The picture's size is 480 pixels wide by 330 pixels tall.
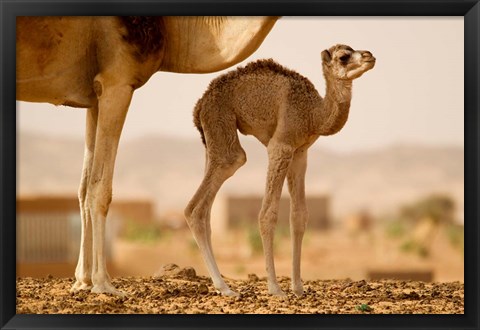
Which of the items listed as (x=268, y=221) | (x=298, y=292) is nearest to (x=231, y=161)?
(x=268, y=221)

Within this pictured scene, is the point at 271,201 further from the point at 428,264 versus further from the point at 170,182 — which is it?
the point at 170,182

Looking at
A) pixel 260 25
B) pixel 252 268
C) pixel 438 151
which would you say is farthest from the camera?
pixel 438 151

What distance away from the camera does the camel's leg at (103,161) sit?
9102mm

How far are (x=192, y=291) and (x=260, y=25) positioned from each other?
277 centimetres

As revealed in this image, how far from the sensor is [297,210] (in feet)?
31.4

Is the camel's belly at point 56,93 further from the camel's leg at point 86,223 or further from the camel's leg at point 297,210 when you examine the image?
the camel's leg at point 297,210

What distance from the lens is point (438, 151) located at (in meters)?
73.8

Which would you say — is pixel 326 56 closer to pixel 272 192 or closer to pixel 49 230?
pixel 272 192

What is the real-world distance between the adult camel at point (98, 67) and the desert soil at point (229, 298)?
0.44 meters

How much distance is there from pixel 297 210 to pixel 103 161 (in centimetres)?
195

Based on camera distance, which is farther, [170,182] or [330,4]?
[170,182]

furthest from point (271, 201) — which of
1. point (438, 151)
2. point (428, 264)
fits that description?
point (438, 151)

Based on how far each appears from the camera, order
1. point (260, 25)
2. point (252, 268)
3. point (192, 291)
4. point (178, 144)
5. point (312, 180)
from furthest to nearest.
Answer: point (178, 144) < point (312, 180) < point (252, 268) < point (192, 291) < point (260, 25)

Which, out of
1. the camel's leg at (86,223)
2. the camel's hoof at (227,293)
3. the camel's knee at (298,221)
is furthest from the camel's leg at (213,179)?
the camel's leg at (86,223)
